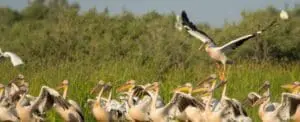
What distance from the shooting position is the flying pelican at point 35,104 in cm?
1237

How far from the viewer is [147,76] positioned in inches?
721

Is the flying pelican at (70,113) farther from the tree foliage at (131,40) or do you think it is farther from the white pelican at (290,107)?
the tree foliage at (131,40)

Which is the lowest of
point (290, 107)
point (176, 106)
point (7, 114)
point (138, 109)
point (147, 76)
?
point (290, 107)

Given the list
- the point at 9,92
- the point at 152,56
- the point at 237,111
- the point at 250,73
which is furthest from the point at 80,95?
the point at 152,56

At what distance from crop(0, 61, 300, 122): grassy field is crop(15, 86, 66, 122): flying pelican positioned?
1.77 m

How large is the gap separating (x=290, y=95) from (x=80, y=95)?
413 cm

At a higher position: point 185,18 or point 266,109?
point 185,18

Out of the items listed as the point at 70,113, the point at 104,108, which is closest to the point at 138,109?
the point at 104,108

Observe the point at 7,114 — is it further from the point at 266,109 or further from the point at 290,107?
the point at 290,107

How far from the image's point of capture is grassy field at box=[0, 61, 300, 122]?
51.9 feet

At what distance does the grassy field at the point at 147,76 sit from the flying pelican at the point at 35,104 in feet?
5.80

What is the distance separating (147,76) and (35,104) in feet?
19.8

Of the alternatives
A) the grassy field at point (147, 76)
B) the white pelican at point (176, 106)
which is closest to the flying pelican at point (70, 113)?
the white pelican at point (176, 106)

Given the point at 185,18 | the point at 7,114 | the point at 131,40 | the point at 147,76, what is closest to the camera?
the point at 7,114
